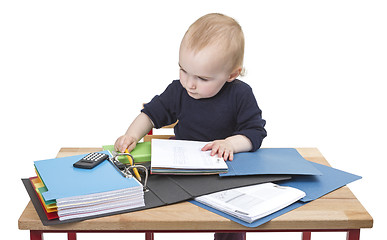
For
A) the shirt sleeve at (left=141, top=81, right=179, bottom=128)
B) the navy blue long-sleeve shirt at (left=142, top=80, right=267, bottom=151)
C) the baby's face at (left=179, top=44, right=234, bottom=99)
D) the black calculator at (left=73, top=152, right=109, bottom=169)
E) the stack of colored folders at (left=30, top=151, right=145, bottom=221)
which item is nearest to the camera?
the stack of colored folders at (left=30, top=151, right=145, bottom=221)

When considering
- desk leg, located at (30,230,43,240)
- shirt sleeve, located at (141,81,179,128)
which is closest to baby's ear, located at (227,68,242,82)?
shirt sleeve, located at (141,81,179,128)

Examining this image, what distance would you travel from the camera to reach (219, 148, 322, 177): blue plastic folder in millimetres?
2037

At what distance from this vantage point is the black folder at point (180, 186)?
72.6 inches

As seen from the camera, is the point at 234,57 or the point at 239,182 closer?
the point at 239,182

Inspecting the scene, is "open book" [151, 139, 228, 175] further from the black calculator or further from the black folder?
the black calculator

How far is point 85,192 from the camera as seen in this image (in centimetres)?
173

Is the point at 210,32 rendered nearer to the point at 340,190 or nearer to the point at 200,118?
the point at 200,118

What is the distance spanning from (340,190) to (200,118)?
2.46 ft

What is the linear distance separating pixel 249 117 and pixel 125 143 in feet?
1.93

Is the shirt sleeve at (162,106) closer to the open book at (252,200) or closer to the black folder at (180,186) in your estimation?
the black folder at (180,186)

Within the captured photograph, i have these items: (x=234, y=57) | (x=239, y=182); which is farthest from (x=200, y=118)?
(x=239, y=182)

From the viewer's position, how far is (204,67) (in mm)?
2154

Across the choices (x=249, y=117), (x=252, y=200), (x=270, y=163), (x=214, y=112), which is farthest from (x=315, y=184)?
(x=214, y=112)

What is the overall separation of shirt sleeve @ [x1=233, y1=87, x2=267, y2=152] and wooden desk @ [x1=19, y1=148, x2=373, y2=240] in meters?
0.60
